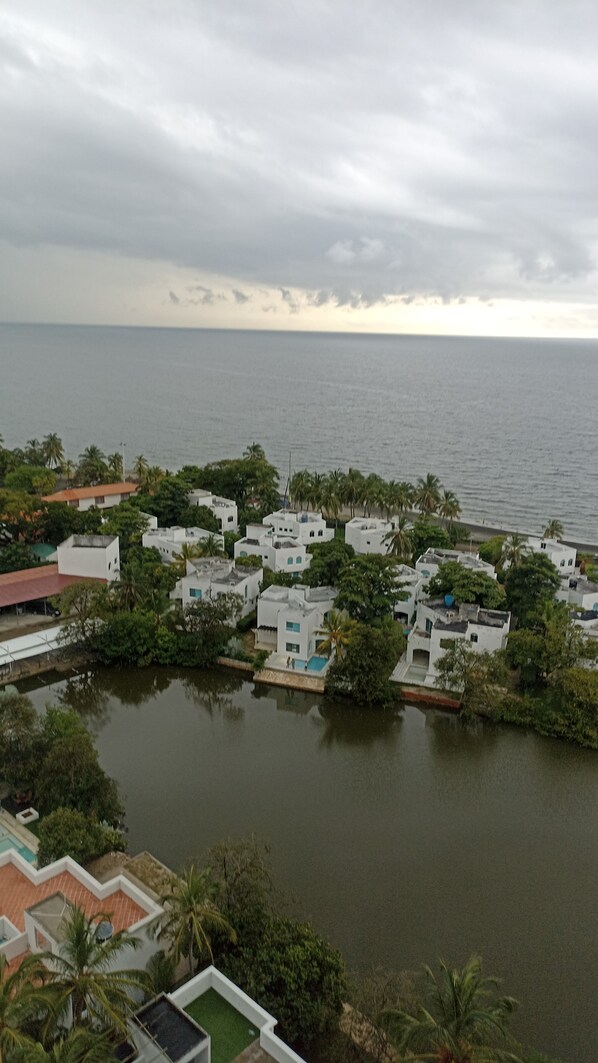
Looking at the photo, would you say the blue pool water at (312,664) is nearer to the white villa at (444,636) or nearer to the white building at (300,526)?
the white villa at (444,636)

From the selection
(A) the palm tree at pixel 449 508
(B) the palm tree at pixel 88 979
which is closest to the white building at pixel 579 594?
(A) the palm tree at pixel 449 508

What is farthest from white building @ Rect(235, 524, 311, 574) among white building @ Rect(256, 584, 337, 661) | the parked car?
the parked car

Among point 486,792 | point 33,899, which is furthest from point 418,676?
point 33,899

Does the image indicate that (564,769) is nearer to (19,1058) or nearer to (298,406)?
(19,1058)

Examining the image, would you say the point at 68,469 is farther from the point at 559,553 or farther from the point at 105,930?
the point at 105,930

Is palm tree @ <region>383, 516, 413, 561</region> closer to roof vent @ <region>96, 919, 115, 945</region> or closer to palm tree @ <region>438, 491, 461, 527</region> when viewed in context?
palm tree @ <region>438, 491, 461, 527</region>

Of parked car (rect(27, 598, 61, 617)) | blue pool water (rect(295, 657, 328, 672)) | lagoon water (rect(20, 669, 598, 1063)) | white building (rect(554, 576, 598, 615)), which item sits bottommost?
lagoon water (rect(20, 669, 598, 1063))
